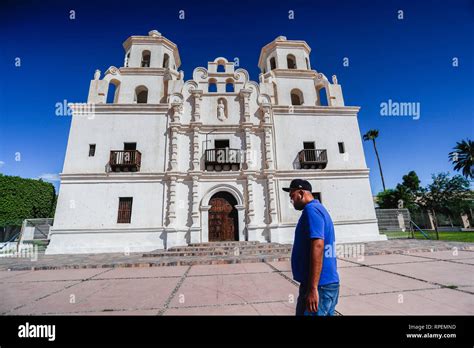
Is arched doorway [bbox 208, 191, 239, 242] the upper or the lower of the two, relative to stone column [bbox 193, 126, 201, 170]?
lower

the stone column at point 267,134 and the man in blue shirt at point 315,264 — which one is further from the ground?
the stone column at point 267,134

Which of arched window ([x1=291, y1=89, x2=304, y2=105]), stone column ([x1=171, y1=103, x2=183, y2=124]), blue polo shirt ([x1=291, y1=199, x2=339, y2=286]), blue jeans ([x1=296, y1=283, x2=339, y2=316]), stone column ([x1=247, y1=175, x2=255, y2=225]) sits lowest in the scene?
blue jeans ([x1=296, y1=283, x2=339, y2=316])

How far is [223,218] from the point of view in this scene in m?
13.3

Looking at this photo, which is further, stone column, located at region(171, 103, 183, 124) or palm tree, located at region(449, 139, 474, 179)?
palm tree, located at region(449, 139, 474, 179)

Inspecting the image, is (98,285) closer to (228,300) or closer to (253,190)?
(228,300)

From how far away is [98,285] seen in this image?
4953mm

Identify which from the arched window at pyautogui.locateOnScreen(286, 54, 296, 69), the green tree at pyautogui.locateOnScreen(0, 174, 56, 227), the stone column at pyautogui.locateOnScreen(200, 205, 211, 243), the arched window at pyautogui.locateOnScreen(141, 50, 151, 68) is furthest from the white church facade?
the green tree at pyautogui.locateOnScreen(0, 174, 56, 227)

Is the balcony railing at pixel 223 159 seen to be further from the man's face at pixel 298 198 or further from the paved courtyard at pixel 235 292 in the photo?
the man's face at pixel 298 198

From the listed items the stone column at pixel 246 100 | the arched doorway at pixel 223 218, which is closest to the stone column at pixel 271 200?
the arched doorway at pixel 223 218

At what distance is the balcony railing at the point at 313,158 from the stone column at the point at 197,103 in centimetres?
752

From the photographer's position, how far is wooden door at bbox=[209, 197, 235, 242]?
13.0m

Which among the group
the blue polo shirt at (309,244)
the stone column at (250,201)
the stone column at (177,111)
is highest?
the stone column at (177,111)

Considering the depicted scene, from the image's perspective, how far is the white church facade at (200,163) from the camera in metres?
12.6

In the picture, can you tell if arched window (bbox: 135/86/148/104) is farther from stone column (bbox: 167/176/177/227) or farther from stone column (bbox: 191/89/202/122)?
stone column (bbox: 167/176/177/227)
